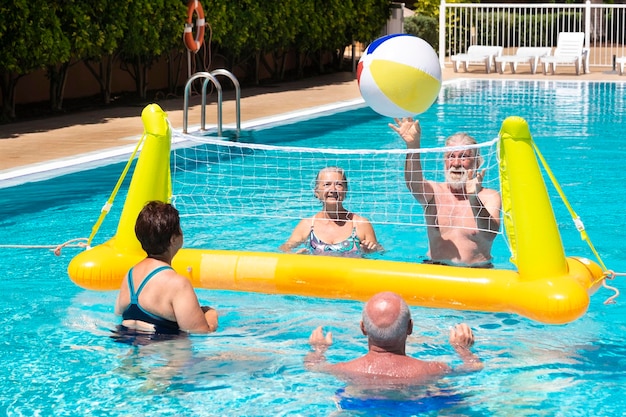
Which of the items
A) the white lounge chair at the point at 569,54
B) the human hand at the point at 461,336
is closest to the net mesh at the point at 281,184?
the human hand at the point at 461,336

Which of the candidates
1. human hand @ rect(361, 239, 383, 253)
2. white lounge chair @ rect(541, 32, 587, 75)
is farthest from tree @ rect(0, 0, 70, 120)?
white lounge chair @ rect(541, 32, 587, 75)

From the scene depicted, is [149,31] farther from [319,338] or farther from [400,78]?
[319,338]

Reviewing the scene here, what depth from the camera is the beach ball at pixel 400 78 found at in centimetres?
761

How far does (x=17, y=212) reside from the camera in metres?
10.5

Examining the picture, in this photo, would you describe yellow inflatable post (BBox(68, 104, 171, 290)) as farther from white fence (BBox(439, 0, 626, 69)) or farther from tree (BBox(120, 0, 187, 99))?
white fence (BBox(439, 0, 626, 69))

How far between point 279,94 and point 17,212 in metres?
11.8

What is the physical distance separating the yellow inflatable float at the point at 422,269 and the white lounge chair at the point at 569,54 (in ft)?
69.4

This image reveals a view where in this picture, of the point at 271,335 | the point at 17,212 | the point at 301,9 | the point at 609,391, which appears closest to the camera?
the point at 609,391

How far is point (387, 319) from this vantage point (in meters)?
5.01

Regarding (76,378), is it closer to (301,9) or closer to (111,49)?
(111,49)

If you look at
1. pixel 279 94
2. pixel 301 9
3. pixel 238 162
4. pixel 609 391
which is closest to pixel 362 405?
pixel 609 391

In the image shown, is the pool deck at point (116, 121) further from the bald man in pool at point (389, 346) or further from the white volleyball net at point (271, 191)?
the bald man in pool at point (389, 346)

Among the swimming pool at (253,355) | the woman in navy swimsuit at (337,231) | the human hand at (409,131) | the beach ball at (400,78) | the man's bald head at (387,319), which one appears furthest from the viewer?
the woman in navy swimsuit at (337,231)

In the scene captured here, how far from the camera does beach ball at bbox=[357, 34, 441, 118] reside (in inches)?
299
